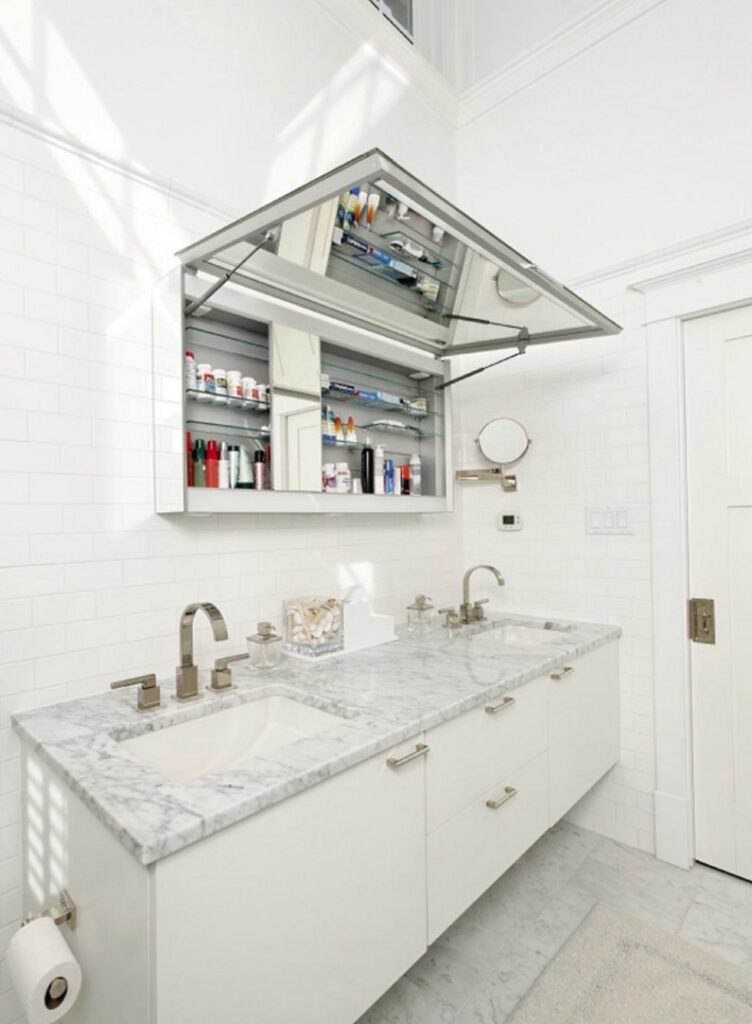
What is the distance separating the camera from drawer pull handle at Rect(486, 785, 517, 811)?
1.58 metres

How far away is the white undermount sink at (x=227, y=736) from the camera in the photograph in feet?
4.49

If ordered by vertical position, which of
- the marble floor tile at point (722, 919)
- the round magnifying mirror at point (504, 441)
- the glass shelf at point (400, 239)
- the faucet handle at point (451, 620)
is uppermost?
the glass shelf at point (400, 239)

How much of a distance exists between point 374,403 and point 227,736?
1.38m

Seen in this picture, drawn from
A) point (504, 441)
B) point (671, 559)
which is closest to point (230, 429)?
point (504, 441)

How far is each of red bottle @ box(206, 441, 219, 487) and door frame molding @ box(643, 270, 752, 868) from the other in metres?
1.69

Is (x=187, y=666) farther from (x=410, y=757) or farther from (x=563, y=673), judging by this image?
(x=563, y=673)

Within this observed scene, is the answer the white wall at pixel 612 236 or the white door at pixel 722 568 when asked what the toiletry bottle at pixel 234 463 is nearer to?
the white wall at pixel 612 236

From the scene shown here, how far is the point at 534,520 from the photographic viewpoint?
2.64m

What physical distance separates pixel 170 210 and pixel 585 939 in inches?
105

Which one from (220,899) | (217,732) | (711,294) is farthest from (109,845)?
(711,294)

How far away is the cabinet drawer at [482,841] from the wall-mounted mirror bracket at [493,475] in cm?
127

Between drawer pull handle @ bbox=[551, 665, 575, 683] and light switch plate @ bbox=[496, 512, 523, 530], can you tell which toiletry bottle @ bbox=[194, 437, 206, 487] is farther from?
light switch plate @ bbox=[496, 512, 523, 530]

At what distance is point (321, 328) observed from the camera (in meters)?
2.00

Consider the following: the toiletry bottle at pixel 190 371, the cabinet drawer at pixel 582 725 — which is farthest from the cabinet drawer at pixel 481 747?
the toiletry bottle at pixel 190 371
